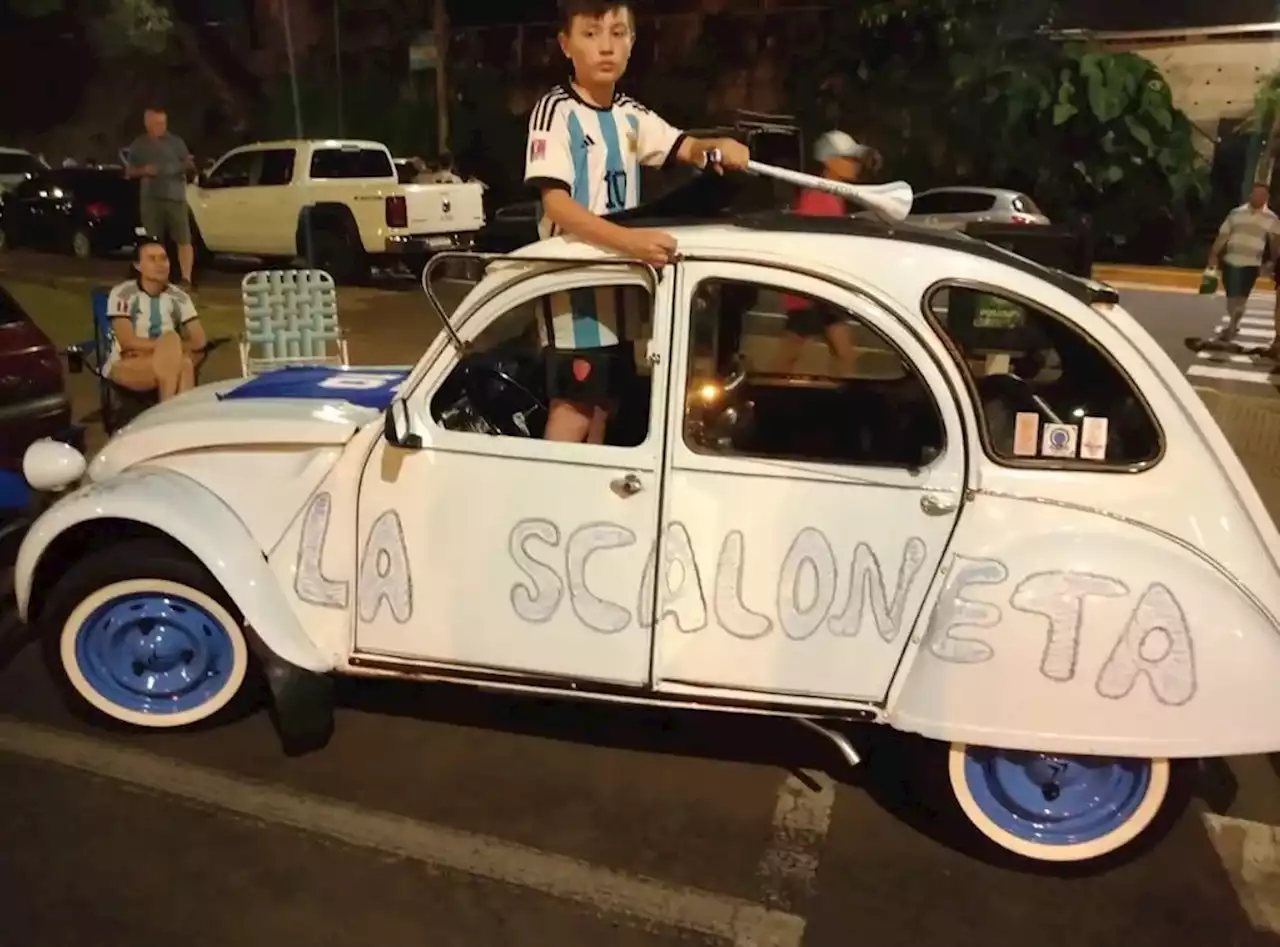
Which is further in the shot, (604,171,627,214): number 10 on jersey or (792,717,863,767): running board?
(604,171,627,214): number 10 on jersey

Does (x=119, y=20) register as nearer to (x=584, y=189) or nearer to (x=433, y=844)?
(x=584, y=189)

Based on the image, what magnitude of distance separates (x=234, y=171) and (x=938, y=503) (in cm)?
1334

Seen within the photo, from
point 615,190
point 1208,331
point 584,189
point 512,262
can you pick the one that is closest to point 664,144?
point 615,190

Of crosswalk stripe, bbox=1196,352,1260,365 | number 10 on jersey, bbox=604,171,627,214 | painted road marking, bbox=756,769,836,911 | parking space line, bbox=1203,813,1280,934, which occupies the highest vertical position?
number 10 on jersey, bbox=604,171,627,214

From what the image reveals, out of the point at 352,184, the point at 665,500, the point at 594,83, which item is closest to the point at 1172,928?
the point at 665,500

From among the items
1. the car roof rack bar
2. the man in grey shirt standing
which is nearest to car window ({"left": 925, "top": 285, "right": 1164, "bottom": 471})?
the car roof rack bar

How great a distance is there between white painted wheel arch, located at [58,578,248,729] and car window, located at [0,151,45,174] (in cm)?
1591

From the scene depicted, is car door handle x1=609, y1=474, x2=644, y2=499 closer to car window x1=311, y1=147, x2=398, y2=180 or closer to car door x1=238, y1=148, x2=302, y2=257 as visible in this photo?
car window x1=311, y1=147, x2=398, y2=180

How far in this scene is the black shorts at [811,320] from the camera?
3.36m

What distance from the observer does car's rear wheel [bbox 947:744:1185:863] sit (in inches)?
123

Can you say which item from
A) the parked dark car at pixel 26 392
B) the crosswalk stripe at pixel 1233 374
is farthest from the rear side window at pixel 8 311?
the crosswalk stripe at pixel 1233 374

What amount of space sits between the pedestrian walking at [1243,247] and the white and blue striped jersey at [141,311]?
9.71 m

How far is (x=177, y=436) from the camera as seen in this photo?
3678 mm

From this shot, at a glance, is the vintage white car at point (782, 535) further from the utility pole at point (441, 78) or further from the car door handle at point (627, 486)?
the utility pole at point (441, 78)
